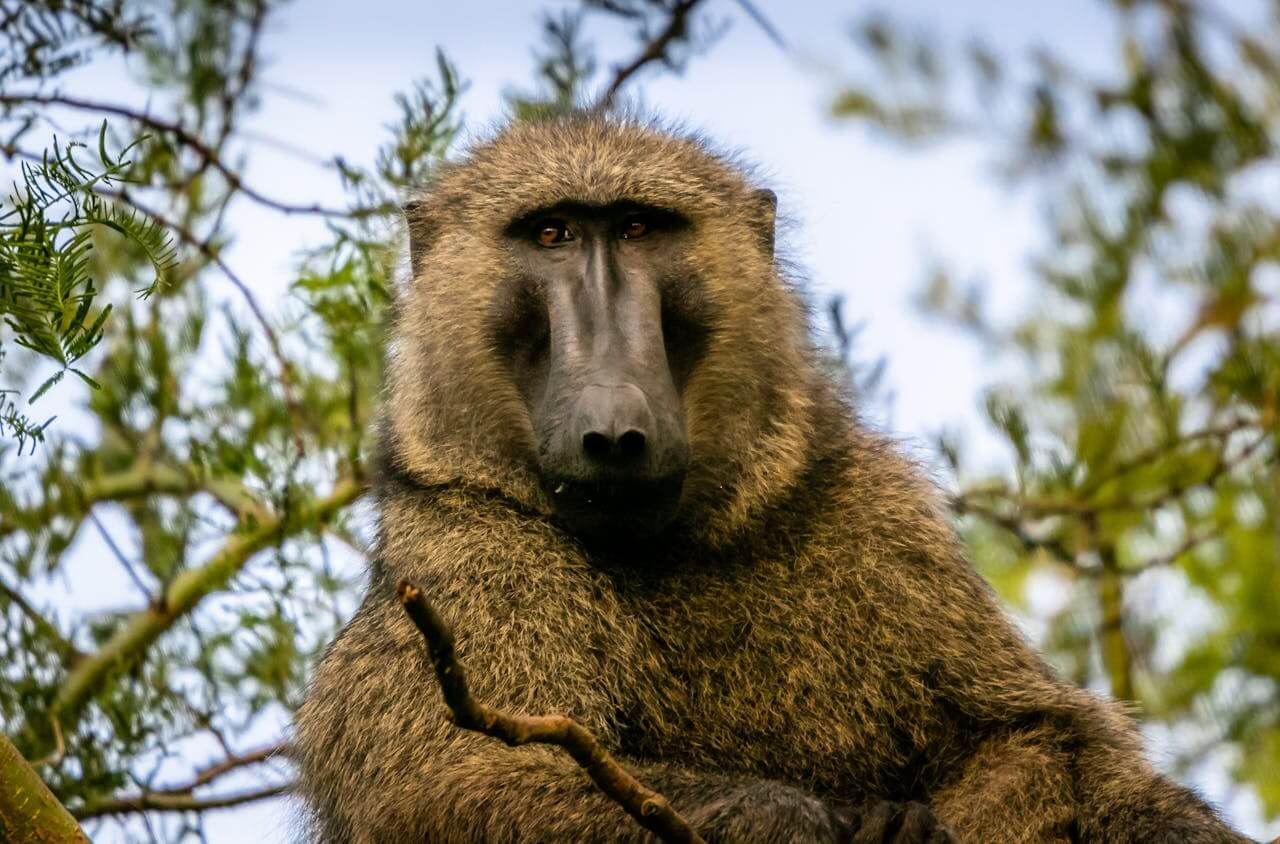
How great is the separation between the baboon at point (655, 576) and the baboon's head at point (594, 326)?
0.01 metres

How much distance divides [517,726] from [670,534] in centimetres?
195

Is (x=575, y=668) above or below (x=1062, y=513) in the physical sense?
below

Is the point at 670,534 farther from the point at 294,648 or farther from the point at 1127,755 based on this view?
the point at 294,648

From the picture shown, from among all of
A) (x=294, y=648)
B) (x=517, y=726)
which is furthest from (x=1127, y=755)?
(x=294, y=648)

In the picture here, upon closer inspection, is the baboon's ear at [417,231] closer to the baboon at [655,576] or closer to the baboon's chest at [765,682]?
the baboon at [655,576]

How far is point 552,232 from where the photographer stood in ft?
16.6

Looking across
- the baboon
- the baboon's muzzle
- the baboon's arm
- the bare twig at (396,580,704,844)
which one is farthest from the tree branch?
the baboon's arm

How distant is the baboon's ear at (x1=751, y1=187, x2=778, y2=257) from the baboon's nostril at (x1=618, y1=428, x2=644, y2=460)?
1560mm

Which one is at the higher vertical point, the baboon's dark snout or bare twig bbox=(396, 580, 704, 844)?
the baboon's dark snout

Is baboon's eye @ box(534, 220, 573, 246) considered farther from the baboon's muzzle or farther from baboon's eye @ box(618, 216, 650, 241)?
the baboon's muzzle

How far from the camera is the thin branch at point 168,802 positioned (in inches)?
224

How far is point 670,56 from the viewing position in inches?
256

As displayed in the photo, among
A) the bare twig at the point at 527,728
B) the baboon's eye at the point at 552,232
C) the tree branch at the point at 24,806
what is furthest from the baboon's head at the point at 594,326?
the tree branch at the point at 24,806

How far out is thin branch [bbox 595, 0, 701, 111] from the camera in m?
6.40
